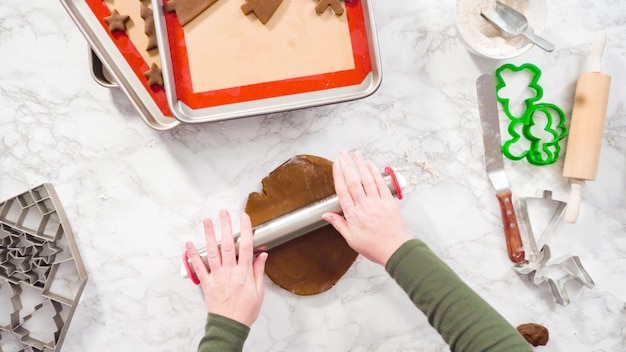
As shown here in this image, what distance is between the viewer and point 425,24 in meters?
0.90

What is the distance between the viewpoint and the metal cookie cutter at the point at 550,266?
0.89m

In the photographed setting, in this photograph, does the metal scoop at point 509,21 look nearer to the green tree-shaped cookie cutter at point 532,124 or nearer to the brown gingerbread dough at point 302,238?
the green tree-shaped cookie cutter at point 532,124

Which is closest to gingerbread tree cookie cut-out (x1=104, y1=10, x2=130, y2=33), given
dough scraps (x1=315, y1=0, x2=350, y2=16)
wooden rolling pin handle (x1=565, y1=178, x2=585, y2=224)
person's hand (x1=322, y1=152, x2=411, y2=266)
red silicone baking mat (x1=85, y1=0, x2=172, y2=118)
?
red silicone baking mat (x1=85, y1=0, x2=172, y2=118)

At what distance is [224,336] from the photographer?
29.7 inches

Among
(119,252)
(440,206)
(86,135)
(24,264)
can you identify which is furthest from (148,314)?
(440,206)

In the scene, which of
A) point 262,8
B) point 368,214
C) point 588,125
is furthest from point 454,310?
point 262,8

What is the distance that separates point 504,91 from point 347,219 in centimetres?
39

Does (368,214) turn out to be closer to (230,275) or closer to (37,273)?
(230,275)

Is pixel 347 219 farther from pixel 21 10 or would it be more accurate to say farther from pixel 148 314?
pixel 21 10

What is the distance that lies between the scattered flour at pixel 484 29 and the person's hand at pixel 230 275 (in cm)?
49

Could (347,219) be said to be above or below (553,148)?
above

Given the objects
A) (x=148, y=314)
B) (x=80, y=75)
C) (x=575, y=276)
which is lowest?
(x=575, y=276)

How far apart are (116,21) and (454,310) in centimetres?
67

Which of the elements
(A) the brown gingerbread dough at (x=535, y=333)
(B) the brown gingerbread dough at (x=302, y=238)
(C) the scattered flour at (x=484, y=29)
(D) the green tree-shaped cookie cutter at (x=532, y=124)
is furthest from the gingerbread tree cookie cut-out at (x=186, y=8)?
(A) the brown gingerbread dough at (x=535, y=333)
